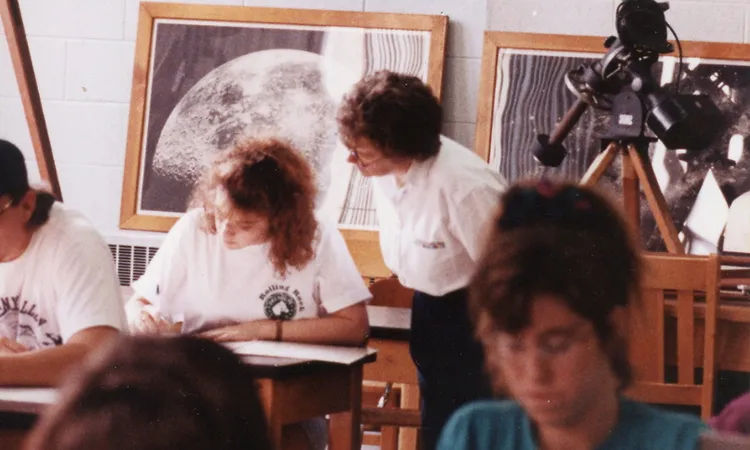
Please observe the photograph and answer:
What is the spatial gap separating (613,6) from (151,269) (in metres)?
0.99

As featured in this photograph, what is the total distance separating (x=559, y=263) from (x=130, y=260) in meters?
1.32

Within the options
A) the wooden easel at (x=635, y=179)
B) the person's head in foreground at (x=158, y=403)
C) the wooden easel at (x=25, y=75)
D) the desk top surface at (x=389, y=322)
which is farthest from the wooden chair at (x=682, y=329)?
the person's head in foreground at (x=158, y=403)

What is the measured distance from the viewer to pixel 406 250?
5.10 ft

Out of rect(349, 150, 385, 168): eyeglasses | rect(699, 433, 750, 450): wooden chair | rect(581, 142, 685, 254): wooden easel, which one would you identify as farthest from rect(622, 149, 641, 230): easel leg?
rect(699, 433, 750, 450): wooden chair

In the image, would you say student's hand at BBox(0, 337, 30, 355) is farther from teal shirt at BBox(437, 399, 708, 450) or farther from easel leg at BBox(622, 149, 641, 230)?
easel leg at BBox(622, 149, 641, 230)

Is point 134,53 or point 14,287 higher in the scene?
point 134,53

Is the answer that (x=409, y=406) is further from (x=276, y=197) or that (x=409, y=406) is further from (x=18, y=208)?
(x=18, y=208)

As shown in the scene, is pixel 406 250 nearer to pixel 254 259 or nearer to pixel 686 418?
pixel 254 259

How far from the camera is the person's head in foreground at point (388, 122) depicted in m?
1.43

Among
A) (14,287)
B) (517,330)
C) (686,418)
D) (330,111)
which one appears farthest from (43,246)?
(330,111)

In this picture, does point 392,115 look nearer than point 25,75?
No

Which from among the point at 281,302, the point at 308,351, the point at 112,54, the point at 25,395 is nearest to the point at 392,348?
the point at 281,302

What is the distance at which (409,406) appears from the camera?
1.78 metres

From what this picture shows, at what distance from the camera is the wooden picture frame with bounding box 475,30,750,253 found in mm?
1967
